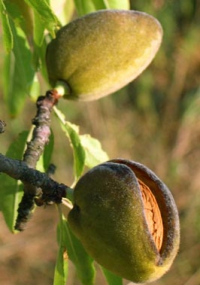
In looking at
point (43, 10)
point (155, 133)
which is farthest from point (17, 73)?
point (155, 133)

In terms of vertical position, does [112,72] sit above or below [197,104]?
above

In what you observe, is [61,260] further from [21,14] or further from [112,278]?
[21,14]

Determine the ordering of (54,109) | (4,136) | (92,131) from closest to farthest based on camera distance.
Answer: (54,109)
(4,136)
(92,131)

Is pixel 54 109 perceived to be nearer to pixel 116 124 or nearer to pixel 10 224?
pixel 10 224

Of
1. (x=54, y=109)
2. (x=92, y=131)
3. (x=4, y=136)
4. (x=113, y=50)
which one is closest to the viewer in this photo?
(x=113, y=50)

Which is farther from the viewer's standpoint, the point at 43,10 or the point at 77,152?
the point at 77,152

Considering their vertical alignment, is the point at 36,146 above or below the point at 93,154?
above

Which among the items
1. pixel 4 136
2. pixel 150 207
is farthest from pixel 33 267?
pixel 150 207

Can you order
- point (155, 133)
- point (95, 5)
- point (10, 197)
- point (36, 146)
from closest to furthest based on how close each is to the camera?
point (36, 146), point (10, 197), point (95, 5), point (155, 133)
